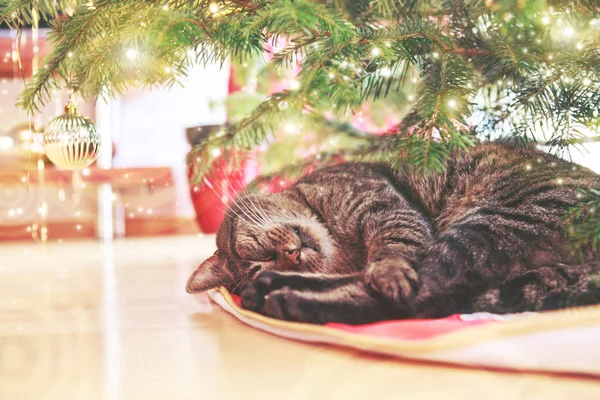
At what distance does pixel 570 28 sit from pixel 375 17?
380 millimetres

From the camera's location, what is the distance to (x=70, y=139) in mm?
915

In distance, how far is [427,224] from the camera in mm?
1054

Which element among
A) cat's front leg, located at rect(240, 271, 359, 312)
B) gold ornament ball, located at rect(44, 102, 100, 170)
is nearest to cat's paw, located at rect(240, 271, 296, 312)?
cat's front leg, located at rect(240, 271, 359, 312)

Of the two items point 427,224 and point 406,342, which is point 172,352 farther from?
point 427,224

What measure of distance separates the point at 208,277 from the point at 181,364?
406 mm

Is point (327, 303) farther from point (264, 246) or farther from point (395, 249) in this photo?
point (264, 246)

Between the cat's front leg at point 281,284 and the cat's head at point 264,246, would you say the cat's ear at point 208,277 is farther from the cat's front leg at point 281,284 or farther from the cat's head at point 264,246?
the cat's front leg at point 281,284

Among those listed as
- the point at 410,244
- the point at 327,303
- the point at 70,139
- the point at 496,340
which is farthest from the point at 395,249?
the point at 70,139

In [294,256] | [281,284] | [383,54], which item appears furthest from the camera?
[294,256]

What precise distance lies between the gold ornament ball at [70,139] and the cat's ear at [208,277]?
0.32 meters

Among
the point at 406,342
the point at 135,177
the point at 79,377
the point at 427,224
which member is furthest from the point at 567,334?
the point at 135,177

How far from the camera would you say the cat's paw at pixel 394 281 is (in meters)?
0.78

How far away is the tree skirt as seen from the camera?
0.60 meters

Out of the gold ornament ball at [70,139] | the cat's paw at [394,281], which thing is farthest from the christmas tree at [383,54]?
the cat's paw at [394,281]
